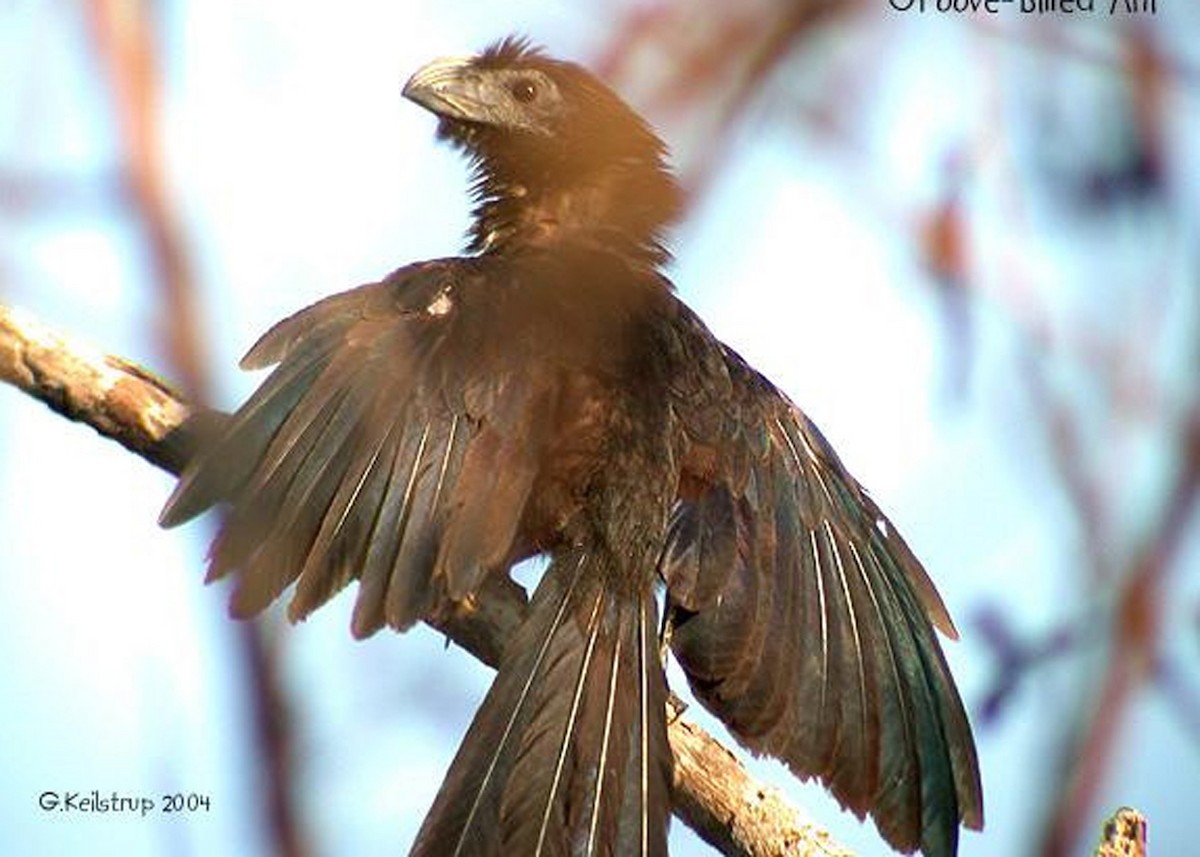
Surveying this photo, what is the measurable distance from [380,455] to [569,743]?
2.30 ft

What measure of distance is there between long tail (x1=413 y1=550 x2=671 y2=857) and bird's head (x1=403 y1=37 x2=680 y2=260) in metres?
1.29

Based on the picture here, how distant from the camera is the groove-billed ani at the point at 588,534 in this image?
329 cm

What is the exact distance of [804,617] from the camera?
3963 millimetres

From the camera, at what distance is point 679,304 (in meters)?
4.33

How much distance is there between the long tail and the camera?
3.13 m

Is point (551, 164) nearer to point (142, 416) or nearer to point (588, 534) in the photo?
point (588, 534)

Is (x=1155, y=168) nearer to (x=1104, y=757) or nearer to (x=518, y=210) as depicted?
(x=1104, y=757)

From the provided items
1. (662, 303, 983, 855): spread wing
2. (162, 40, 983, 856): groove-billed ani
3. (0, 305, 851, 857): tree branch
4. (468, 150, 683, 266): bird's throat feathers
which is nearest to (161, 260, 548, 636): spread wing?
(162, 40, 983, 856): groove-billed ani

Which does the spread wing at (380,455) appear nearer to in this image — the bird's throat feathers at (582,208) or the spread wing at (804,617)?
the spread wing at (804,617)

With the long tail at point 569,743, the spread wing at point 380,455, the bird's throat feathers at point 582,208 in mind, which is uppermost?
the bird's throat feathers at point 582,208

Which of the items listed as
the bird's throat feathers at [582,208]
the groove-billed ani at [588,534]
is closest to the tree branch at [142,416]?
the groove-billed ani at [588,534]

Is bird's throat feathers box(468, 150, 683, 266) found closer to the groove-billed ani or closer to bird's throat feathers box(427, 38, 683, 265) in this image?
bird's throat feathers box(427, 38, 683, 265)

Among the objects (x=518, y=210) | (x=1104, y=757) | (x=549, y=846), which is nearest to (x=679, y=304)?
(x=518, y=210)

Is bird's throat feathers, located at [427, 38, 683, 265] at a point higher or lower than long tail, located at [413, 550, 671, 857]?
higher
